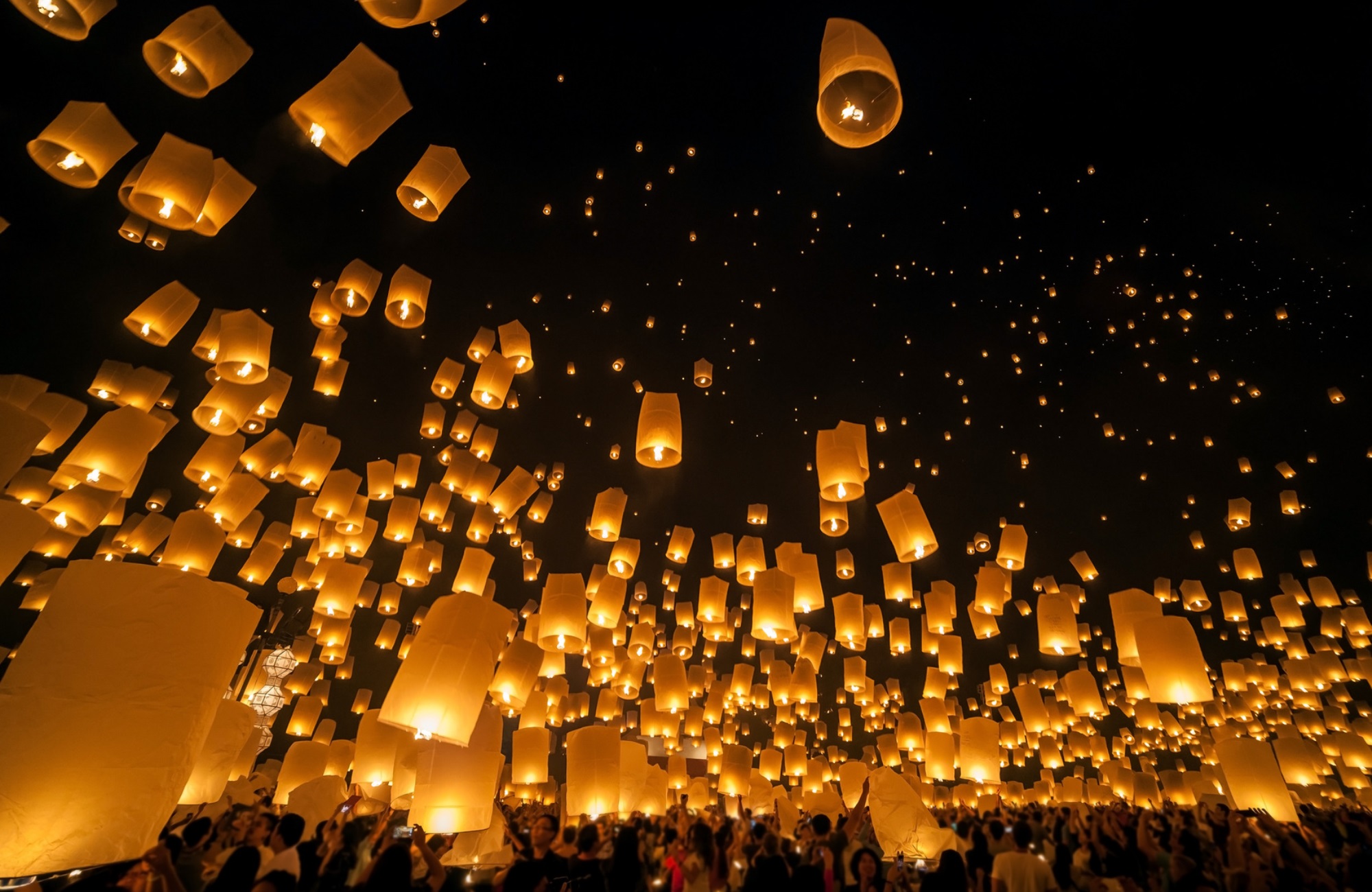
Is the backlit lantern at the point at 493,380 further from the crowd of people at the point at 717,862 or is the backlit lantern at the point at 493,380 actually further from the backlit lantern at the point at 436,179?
the crowd of people at the point at 717,862

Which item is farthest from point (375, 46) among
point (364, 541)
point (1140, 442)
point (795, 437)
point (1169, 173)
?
point (1140, 442)

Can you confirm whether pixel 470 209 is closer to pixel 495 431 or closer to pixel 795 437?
pixel 495 431

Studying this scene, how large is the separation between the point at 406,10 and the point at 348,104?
852 millimetres

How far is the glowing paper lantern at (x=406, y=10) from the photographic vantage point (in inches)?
101

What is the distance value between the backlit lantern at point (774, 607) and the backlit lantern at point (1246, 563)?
7.47m

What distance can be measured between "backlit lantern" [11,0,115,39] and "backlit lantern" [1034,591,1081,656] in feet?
27.2

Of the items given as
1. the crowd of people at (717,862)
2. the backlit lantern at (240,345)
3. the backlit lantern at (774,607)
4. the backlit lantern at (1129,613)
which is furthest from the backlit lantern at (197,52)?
the backlit lantern at (1129,613)

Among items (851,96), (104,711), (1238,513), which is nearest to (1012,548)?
(1238,513)

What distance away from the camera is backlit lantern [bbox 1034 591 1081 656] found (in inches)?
254

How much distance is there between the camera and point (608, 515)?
6.39m

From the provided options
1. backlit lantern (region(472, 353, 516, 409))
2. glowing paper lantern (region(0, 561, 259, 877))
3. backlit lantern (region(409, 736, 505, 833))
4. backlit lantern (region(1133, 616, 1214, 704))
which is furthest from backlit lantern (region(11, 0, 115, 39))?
backlit lantern (region(1133, 616, 1214, 704))

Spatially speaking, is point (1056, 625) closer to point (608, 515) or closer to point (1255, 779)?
point (1255, 779)

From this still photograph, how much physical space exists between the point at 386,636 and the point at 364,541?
5658 mm

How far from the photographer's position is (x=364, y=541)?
7.42 meters
